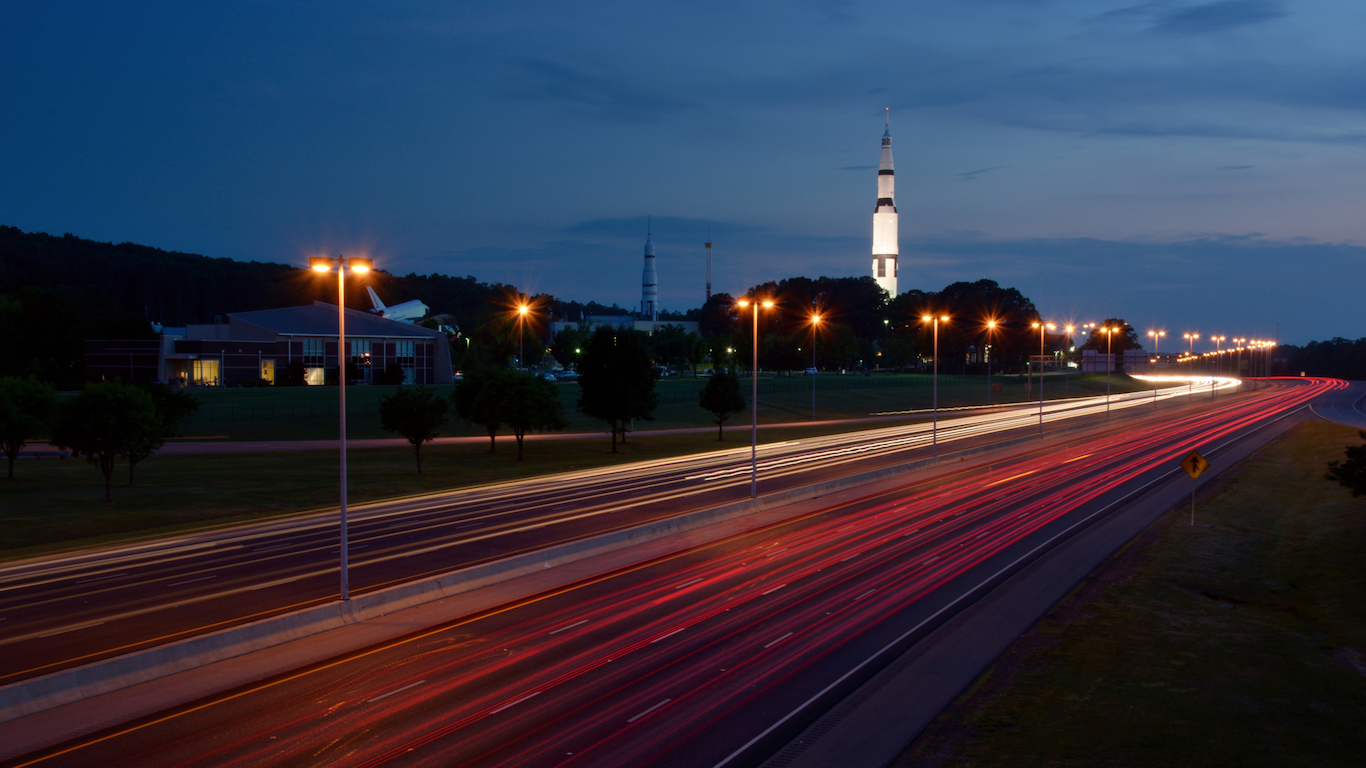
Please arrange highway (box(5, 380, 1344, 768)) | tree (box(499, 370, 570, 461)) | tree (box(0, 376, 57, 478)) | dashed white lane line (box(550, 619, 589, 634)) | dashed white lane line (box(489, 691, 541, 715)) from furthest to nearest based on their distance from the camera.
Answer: tree (box(499, 370, 570, 461)), tree (box(0, 376, 57, 478)), dashed white lane line (box(550, 619, 589, 634)), dashed white lane line (box(489, 691, 541, 715)), highway (box(5, 380, 1344, 768))

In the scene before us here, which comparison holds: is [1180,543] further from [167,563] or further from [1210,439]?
[1210,439]

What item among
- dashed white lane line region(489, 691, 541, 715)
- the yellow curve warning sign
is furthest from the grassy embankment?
the yellow curve warning sign

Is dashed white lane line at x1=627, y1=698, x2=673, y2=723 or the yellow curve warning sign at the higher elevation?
the yellow curve warning sign

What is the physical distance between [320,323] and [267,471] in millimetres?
66928

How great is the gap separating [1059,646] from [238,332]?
99.1 m

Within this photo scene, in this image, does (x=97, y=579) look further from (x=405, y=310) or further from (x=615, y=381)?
(x=405, y=310)

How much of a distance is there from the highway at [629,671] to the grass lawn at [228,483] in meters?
16.3

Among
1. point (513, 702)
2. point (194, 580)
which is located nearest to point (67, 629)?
point (194, 580)

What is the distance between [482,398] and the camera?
48.5 metres

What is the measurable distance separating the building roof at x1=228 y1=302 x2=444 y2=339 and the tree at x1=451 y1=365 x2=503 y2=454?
5080cm

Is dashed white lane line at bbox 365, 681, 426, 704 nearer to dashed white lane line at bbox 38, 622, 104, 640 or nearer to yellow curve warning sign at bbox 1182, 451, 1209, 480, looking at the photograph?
dashed white lane line at bbox 38, 622, 104, 640

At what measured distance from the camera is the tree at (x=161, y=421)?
110 feet

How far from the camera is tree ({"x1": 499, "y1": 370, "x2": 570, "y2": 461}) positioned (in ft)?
158

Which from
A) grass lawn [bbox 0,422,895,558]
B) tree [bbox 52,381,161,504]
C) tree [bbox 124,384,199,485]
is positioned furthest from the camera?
tree [bbox 124,384,199,485]
